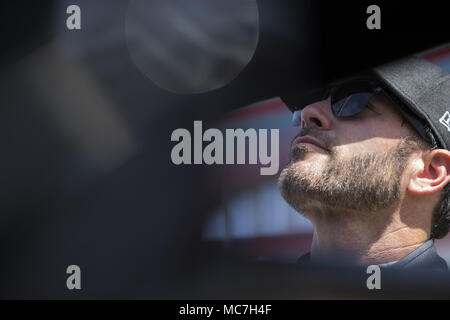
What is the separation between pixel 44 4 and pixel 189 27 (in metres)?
0.58

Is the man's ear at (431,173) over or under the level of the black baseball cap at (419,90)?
under

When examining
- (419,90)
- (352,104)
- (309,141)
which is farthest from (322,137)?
(419,90)

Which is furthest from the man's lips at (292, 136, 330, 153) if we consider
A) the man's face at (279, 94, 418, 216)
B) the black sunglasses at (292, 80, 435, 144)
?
the black sunglasses at (292, 80, 435, 144)

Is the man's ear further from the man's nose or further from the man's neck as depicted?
the man's nose

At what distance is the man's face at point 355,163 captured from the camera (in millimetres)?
1748

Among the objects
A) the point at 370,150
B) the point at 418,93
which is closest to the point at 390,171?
the point at 370,150

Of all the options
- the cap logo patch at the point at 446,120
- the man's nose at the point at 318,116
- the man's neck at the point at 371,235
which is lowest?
the man's neck at the point at 371,235

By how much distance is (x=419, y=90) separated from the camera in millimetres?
1754

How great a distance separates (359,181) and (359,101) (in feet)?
0.93

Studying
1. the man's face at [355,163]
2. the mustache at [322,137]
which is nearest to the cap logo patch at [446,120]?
the man's face at [355,163]

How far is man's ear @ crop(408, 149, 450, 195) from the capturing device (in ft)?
5.83

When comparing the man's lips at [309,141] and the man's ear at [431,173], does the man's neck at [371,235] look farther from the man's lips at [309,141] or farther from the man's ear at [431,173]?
the man's lips at [309,141]

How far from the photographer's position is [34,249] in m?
1.93

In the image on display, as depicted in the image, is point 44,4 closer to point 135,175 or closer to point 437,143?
point 135,175
